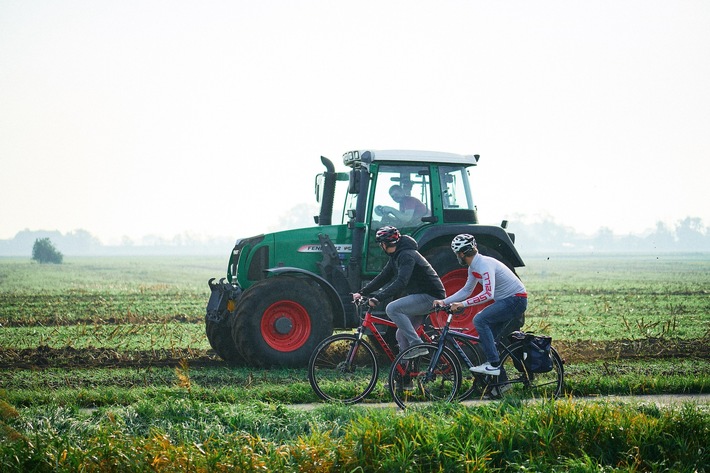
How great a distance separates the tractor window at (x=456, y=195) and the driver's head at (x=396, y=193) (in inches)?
26.3

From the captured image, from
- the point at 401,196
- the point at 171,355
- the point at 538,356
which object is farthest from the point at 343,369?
the point at 171,355

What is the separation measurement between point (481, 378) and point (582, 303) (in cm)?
1601

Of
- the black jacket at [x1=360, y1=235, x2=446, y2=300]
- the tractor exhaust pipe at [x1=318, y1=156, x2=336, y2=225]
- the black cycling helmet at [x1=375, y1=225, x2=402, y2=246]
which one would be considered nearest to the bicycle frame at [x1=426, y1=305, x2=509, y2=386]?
the black jacket at [x1=360, y1=235, x2=446, y2=300]

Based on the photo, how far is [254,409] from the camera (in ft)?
26.0

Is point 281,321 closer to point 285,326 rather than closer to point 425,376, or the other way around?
point 285,326

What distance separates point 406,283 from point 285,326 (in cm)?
279

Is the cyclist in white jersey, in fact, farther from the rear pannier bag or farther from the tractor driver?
the tractor driver

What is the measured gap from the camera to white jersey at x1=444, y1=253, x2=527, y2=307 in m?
9.02

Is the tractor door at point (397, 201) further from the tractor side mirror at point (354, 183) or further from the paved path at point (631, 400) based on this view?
the paved path at point (631, 400)

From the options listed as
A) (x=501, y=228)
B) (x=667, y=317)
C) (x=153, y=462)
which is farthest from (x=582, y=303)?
(x=153, y=462)

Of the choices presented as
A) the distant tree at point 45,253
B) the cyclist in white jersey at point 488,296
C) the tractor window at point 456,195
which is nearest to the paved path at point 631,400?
the cyclist in white jersey at point 488,296

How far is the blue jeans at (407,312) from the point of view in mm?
9352

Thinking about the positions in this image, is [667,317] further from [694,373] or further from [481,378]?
[481,378]

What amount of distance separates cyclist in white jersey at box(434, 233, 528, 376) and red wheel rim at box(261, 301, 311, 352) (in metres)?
3.04
